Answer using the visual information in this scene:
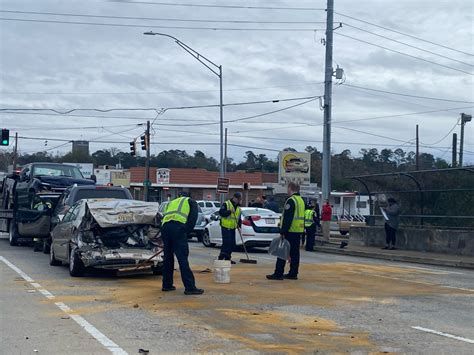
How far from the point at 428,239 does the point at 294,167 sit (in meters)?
14.3

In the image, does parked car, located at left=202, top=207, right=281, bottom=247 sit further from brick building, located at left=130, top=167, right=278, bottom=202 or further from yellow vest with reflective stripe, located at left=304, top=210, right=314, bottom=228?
brick building, located at left=130, top=167, right=278, bottom=202

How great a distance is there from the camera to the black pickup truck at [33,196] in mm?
20578

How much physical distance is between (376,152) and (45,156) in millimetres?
41956

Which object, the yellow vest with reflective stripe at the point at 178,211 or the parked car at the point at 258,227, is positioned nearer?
the yellow vest with reflective stripe at the point at 178,211

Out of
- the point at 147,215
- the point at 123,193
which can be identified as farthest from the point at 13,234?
the point at 147,215

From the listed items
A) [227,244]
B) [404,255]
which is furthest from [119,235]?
[404,255]

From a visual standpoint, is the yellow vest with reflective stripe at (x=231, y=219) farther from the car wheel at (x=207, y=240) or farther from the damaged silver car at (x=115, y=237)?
the car wheel at (x=207, y=240)

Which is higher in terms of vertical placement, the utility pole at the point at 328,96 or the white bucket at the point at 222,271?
the utility pole at the point at 328,96

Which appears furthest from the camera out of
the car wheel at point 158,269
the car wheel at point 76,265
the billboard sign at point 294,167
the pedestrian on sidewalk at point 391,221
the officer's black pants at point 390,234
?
the billboard sign at point 294,167

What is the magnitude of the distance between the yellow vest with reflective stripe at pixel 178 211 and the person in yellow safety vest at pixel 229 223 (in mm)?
4859

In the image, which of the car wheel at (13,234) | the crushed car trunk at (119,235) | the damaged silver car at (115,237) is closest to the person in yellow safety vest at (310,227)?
the car wheel at (13,234)

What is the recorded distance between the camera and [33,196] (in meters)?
21.1

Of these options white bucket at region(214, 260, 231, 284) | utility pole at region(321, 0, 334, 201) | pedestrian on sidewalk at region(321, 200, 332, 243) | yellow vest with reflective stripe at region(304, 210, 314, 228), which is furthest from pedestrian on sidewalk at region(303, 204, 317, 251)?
white bucket at region(214, 260, 231, 284)

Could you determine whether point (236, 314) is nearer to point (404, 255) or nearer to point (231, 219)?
point (231, 219)
